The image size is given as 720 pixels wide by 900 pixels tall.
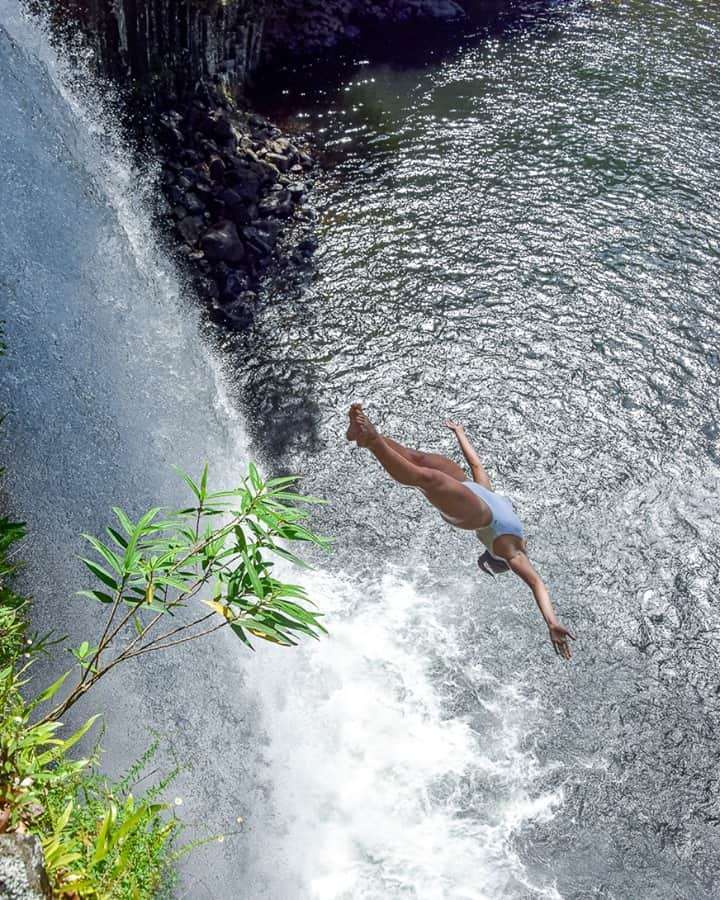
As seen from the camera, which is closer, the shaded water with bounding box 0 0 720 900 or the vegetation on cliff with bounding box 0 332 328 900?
the vegetation on cliff with bounding box 0 332 328 900

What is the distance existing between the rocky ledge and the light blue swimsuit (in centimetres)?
816

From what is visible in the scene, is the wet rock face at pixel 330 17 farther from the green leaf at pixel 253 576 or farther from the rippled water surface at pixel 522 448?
the green leaf at pixel 253 576

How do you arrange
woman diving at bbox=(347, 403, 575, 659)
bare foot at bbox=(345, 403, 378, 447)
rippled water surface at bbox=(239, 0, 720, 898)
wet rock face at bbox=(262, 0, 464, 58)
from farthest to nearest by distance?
wet rock face at bbox=(262, 0, 464, 58)
rippled water surface at bbox=(239, 0, 720, 898)
woman diving at bbox=(347, 403, 575, 659)
bare foot at bbox=(345, 403, 378, 447)

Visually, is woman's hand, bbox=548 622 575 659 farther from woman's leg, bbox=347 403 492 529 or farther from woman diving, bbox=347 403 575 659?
woman's leg, bbox=347 403 492 529

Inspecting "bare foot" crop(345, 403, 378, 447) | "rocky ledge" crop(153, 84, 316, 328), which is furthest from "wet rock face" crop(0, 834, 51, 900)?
"rocky ledge" crop(153, 84, 316, 328)

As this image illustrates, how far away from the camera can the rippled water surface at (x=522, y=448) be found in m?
8.97

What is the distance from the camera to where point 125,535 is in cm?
945

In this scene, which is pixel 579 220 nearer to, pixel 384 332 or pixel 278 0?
pixel 384 332

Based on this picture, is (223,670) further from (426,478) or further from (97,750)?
(426,478)

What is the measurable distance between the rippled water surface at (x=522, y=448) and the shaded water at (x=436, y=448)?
0.14 ft

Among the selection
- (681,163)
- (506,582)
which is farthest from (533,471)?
(681,163)

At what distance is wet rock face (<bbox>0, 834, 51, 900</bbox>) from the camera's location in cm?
357

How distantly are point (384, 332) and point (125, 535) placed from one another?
7101mm

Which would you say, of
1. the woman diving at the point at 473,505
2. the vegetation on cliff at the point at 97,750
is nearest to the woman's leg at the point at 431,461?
the woman diving at the point at 473,505
